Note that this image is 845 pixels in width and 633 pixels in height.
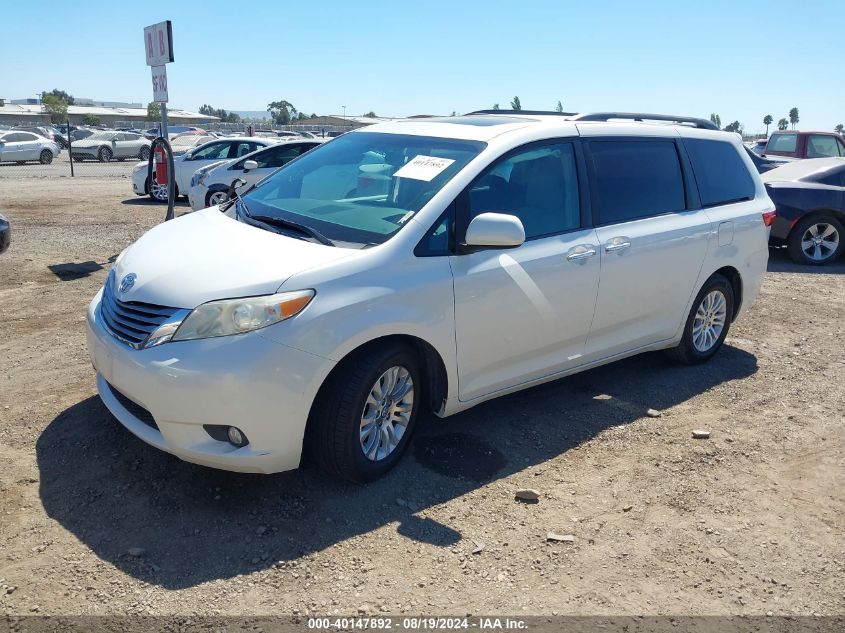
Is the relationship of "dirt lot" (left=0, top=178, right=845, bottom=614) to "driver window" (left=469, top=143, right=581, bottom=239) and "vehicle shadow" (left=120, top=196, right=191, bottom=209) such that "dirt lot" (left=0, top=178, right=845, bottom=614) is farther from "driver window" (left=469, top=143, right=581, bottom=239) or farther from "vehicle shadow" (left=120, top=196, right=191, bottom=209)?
"vehicle shadow" (left=120, top=196, right=191, bottom=209)

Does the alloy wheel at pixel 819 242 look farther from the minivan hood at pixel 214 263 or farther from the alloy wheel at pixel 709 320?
the minivan hood at pixel 214 263

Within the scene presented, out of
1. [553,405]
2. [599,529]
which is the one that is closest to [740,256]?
[553,405]

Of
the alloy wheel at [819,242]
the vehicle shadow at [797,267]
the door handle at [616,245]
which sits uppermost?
the door handle at [616,245]

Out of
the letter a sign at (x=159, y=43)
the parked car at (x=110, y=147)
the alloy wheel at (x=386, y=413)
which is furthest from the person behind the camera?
the parked car at (x=110, y=147)

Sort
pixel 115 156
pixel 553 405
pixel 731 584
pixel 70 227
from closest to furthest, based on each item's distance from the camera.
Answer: pixel 731 584 < pixel 553 405 < pixel 70 227 < pixel 115 156

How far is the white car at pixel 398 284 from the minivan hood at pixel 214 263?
0.5 inches

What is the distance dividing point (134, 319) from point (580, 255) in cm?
254

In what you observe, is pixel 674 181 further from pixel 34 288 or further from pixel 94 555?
pixel 34 288

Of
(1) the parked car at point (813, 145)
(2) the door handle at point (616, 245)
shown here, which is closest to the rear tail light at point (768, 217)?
(2) the door handle at point (616, 245)

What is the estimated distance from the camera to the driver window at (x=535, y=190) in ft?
13.5

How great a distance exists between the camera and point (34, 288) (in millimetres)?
7125

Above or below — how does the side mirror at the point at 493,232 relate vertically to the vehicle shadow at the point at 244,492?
above

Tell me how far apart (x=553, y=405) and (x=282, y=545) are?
7.58ft

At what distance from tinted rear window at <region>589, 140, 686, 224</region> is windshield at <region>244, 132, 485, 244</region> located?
101 centimetres
